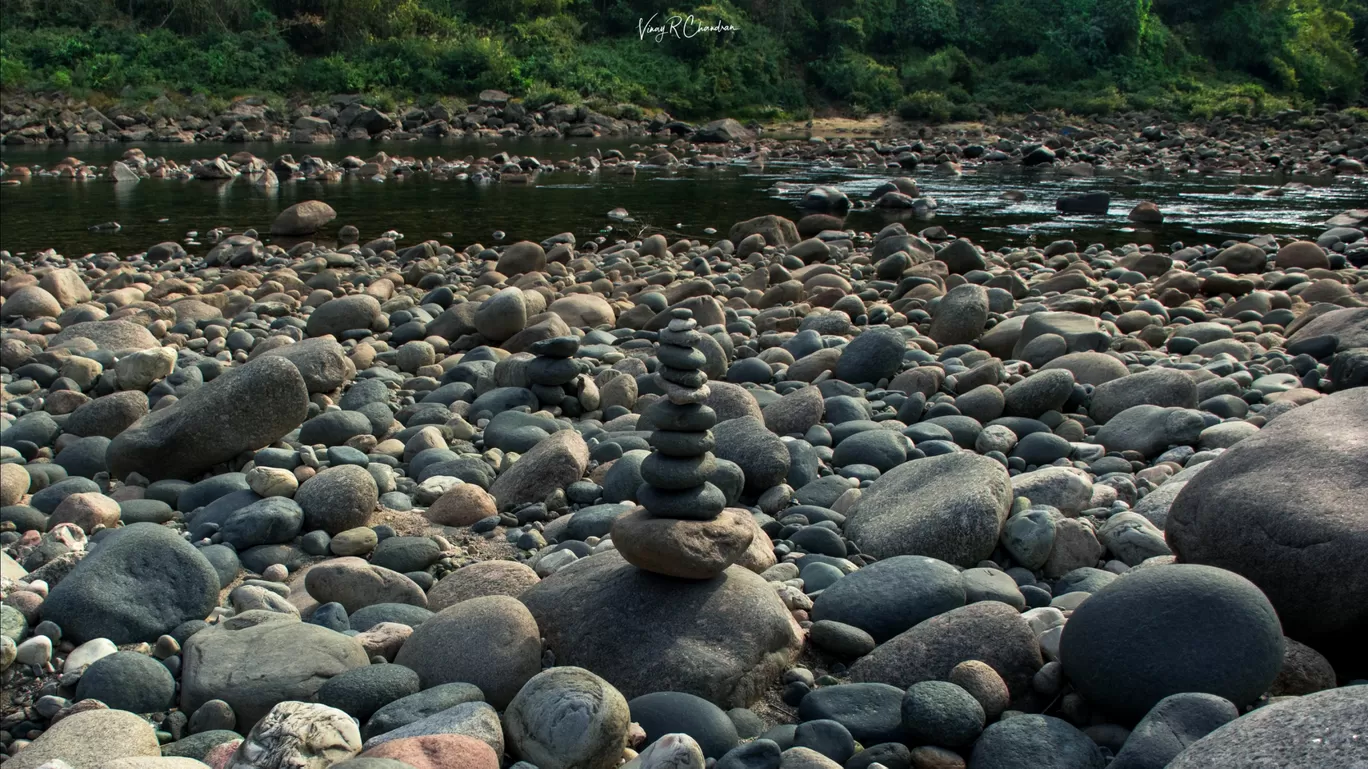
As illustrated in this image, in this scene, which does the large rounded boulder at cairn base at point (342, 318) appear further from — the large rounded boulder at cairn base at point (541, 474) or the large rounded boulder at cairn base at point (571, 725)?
the large rounded boulder at cairn base at point (571, 725)

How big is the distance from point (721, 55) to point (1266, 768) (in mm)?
39819

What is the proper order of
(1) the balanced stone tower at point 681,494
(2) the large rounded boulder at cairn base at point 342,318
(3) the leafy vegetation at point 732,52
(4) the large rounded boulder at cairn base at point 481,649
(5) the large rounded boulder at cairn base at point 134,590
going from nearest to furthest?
(4) the large rounded boulder at cairn base at point 481,649, (1) the balanced stone tower at point 681,494, (5) the large rounded boulder at cairn base at point 134,590, (2) the large rounded boulder at cairn base at point 342,318, (3) the leafy vegetation at point 732,52

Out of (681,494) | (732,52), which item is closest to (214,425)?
(681,494)

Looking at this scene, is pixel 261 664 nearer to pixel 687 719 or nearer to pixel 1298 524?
pixel 687 719

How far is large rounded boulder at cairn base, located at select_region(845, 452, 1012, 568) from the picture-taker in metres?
3.74

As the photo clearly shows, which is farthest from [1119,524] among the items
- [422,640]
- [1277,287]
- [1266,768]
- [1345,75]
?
[1345,75]

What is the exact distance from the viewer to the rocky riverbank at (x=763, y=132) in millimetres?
25859

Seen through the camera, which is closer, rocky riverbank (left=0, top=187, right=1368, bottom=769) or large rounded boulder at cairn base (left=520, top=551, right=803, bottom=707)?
rocky riverbank (left=0, top=187, right=1368, bottom=769)

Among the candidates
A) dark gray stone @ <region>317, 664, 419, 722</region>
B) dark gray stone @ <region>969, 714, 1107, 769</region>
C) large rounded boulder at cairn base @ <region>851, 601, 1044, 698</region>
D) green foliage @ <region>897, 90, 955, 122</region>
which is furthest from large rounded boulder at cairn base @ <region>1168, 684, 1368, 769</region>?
green foliage @ <region>897, 90, 955, 122</region>

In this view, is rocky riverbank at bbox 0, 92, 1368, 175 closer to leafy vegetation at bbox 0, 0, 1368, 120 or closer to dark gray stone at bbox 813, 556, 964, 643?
leafy vegetation at bbox 0, 0, 1368, 120

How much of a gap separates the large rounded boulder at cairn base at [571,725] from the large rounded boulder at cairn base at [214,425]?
3002 millimetres

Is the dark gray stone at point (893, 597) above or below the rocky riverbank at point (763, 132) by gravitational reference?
above

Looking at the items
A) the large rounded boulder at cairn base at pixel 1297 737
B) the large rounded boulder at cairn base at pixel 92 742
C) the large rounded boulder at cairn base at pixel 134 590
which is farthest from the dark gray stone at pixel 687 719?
the large rounded boulder at cairn base at pixel 134 590

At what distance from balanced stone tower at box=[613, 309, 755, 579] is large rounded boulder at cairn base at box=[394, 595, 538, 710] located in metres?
0.38
